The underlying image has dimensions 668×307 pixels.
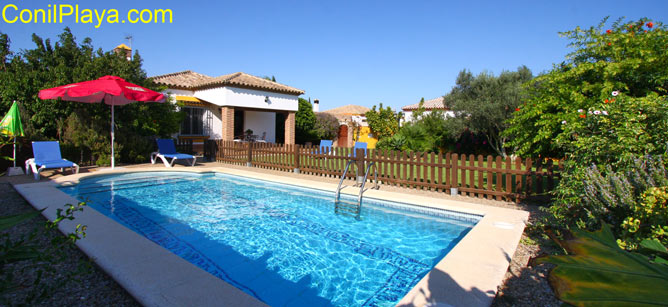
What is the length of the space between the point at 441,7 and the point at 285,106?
1097 centimetres

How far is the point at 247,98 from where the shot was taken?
19.7m

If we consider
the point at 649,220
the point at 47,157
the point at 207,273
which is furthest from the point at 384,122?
the point at 207,273

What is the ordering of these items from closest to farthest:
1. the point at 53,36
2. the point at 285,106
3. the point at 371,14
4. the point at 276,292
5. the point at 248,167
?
the point at 276,292 → the point at 53,36 → the point at 248,167 → the point at 371,14 → the point at 285,106

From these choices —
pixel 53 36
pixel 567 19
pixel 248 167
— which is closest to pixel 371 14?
pixel 567 19

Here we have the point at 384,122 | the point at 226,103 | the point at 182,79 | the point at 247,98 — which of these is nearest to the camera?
the point at 226,103

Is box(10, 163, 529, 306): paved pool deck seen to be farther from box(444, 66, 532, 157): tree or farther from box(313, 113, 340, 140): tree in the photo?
box(313, 113, 340, 140): tree

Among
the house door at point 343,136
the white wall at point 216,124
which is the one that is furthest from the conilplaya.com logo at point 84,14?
the house door at point 343,136

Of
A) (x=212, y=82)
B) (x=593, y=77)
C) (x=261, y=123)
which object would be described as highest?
(x=212, y=82)

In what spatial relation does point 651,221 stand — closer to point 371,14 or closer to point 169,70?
point 371,14

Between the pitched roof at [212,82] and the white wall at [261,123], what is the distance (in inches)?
90.2

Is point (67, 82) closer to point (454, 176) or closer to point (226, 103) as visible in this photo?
point (226, 103)

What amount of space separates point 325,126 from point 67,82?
17989 mm

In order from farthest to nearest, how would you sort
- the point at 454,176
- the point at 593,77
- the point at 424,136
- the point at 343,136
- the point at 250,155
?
the point at 343,136, the point at 424,136, the point at 250,155, the point at 454,176, the point at 593,77

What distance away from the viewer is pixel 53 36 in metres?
12.7
